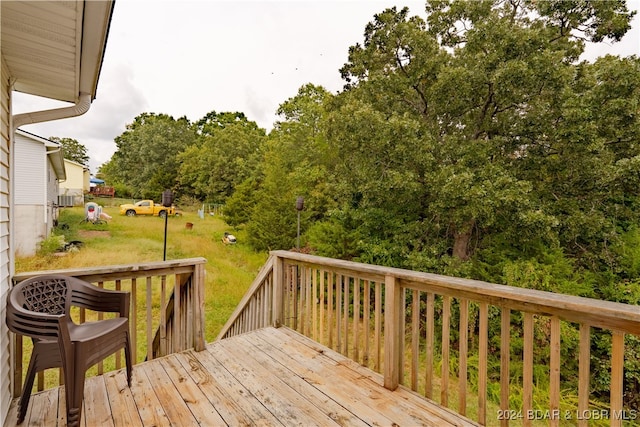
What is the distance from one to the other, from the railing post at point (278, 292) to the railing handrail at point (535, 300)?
115 cm

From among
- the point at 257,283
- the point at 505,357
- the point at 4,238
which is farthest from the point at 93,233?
the point at 505,357

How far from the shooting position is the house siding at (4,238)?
1.74m

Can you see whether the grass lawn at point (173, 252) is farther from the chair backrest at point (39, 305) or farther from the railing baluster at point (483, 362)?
Result: the railing baluster at point (483, 362)

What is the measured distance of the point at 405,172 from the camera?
6.58 metres

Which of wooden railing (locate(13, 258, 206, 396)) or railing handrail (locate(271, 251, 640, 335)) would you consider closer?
railing handrail (locate(271, 251, 640, 335))

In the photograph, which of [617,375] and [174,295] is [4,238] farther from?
[617,375]

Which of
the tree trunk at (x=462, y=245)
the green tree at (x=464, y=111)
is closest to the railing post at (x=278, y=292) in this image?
the green tree at (x=464, y=111)

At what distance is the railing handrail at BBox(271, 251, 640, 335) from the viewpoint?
1217 millimetres

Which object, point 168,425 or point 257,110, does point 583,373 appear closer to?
point 168,425

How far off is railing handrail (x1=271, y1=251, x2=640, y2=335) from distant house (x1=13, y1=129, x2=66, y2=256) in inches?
447

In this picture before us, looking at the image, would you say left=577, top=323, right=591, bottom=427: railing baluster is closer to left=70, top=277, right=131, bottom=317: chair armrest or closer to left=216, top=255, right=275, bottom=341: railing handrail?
left=216, top=255, right=275, bottom=341: railing handrail

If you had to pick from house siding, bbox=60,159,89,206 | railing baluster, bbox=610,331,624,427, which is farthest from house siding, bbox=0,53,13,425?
house siding, bbox=60,159,89,206

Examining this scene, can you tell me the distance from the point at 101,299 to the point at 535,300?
2.62m

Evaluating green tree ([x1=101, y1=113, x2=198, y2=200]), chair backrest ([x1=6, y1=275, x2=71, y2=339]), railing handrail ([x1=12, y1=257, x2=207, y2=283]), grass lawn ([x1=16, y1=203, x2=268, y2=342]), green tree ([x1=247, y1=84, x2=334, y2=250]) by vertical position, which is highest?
green tree ([x1=101, y1=113, x2=198, y2=200])
